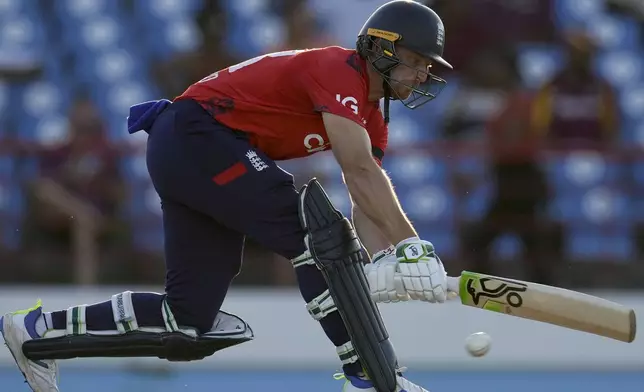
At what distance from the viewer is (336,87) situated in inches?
175

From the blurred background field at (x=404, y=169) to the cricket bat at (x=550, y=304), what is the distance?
2034 mm

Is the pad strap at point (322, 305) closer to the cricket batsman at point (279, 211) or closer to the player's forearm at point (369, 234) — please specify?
the cricket batsman at point (279, 211)

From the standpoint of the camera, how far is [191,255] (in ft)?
15.5

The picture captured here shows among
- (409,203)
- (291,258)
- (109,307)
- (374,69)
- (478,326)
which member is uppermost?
(409,203)

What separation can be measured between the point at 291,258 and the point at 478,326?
3.18 metres

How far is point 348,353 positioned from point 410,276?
39 centimetres

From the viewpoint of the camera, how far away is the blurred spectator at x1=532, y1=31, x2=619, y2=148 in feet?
28.0

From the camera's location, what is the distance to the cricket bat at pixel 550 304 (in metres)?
4.38

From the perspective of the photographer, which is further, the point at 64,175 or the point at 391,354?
the point at 64,175

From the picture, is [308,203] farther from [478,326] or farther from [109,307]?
[478,326]

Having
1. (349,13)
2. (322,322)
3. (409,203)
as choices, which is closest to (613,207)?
(409,203)

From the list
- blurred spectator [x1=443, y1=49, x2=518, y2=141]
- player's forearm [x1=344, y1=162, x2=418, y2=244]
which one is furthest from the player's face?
blurred spectator [x1=443, y1=49, x2=518, y2=141]

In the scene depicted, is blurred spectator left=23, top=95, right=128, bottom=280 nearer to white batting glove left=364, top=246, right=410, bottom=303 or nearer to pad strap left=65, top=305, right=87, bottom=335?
pad strap left=65, top=305, right=87, bottom=335

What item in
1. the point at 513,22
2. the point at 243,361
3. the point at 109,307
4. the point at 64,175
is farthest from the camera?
the point at 513,22
